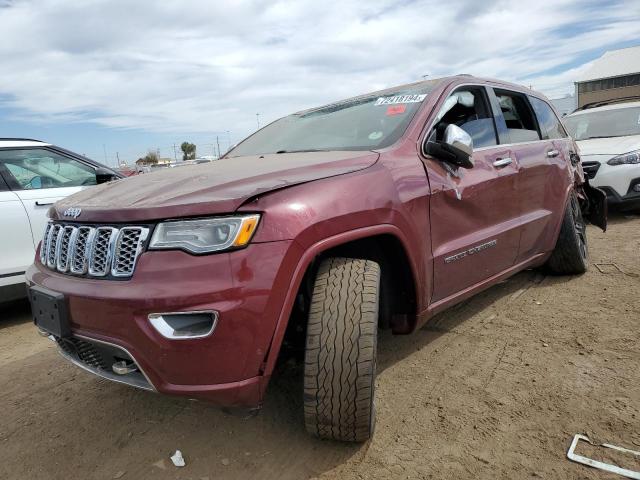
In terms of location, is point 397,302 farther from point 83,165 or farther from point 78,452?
point 83,165

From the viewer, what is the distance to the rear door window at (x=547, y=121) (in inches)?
159

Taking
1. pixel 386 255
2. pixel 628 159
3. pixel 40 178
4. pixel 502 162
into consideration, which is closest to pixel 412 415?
pixel 386 255

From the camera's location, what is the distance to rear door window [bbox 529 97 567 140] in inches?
159

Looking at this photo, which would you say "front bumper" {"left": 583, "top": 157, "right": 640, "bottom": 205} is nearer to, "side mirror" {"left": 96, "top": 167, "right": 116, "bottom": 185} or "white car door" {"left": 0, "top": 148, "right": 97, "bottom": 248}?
"side mirror" {"left": 96, "top": 167, "right": 116, "bottom": 185}

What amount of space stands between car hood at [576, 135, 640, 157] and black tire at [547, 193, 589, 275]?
123 inches

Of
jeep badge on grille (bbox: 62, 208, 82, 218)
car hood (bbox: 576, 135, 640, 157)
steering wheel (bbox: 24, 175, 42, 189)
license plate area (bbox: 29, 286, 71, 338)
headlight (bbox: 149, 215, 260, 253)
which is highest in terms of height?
steering wheel (bbox: 24, 175, 42, 189)

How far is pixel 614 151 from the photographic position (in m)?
6.80

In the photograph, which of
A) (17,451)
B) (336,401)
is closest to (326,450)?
(336,401)

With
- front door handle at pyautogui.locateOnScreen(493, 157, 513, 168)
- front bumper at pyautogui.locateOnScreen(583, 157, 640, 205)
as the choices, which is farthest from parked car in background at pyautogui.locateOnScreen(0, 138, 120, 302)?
front bumper at pyautogui.locateOnScreen(583, 157, 640, 205)

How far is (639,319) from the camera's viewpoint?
3.26m

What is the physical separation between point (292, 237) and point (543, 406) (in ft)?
4.90

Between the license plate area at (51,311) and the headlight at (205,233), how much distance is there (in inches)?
20.2

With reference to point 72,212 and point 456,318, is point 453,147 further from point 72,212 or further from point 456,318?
point 72,212

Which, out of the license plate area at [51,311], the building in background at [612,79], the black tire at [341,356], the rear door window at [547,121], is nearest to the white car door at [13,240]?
the license plate area at [51,311]
